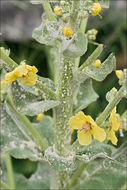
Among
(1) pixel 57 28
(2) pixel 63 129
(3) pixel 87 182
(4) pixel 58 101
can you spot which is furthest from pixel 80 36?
(3) pixel 87 182

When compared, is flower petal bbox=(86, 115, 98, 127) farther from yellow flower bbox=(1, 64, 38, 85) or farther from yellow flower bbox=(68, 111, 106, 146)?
yellow flower bbox=(1, 64, 38, 85)

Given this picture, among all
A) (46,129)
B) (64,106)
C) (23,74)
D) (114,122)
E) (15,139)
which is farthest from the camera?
(46,129)

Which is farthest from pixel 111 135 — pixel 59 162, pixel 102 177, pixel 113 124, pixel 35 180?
pixel 35 180

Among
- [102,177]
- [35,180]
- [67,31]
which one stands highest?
[67,31]

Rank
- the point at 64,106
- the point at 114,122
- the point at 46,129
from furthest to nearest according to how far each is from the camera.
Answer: the point at 46,129 < the point at 64,106 < the point at 114,122

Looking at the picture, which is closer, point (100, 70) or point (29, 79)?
point (29, 79)

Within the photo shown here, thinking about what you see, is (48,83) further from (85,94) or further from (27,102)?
(85,94)

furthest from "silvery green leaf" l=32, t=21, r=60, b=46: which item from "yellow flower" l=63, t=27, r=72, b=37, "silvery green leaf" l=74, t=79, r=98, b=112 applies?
"silvery green leaf" l=74, t=79, r=98, b=112
